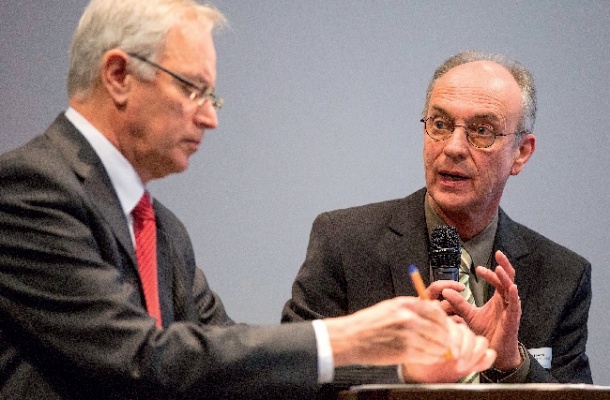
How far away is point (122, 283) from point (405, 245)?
1289 millimetres

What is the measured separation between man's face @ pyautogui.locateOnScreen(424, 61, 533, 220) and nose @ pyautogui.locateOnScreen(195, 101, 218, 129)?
976 millimetres

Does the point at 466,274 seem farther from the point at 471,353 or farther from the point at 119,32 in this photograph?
the point at 119,32

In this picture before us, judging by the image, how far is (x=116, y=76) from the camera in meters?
2.05

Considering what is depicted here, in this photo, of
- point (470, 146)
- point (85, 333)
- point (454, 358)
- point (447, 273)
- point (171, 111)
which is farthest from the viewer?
point (470, 146)

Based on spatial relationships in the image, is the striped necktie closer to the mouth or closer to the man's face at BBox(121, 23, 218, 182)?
the mouth

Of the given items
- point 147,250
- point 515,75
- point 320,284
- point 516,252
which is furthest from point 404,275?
point 147,250

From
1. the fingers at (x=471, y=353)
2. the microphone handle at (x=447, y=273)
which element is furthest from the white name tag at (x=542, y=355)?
the fingers at (x=471, y=353)

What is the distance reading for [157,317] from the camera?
6.69 feet

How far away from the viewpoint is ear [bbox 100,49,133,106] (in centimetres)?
204

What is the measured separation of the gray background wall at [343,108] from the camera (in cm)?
334

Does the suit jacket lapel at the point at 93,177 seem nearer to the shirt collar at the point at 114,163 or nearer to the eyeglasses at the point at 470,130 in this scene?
the shirt collar at the point at 114,163

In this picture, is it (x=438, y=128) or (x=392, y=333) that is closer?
(x=392, y=333)

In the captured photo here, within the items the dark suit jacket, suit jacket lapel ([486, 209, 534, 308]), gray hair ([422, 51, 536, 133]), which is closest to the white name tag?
suit jacket lapel ([486, 209, 534, 308])

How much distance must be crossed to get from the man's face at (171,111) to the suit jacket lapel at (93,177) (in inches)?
3.8
